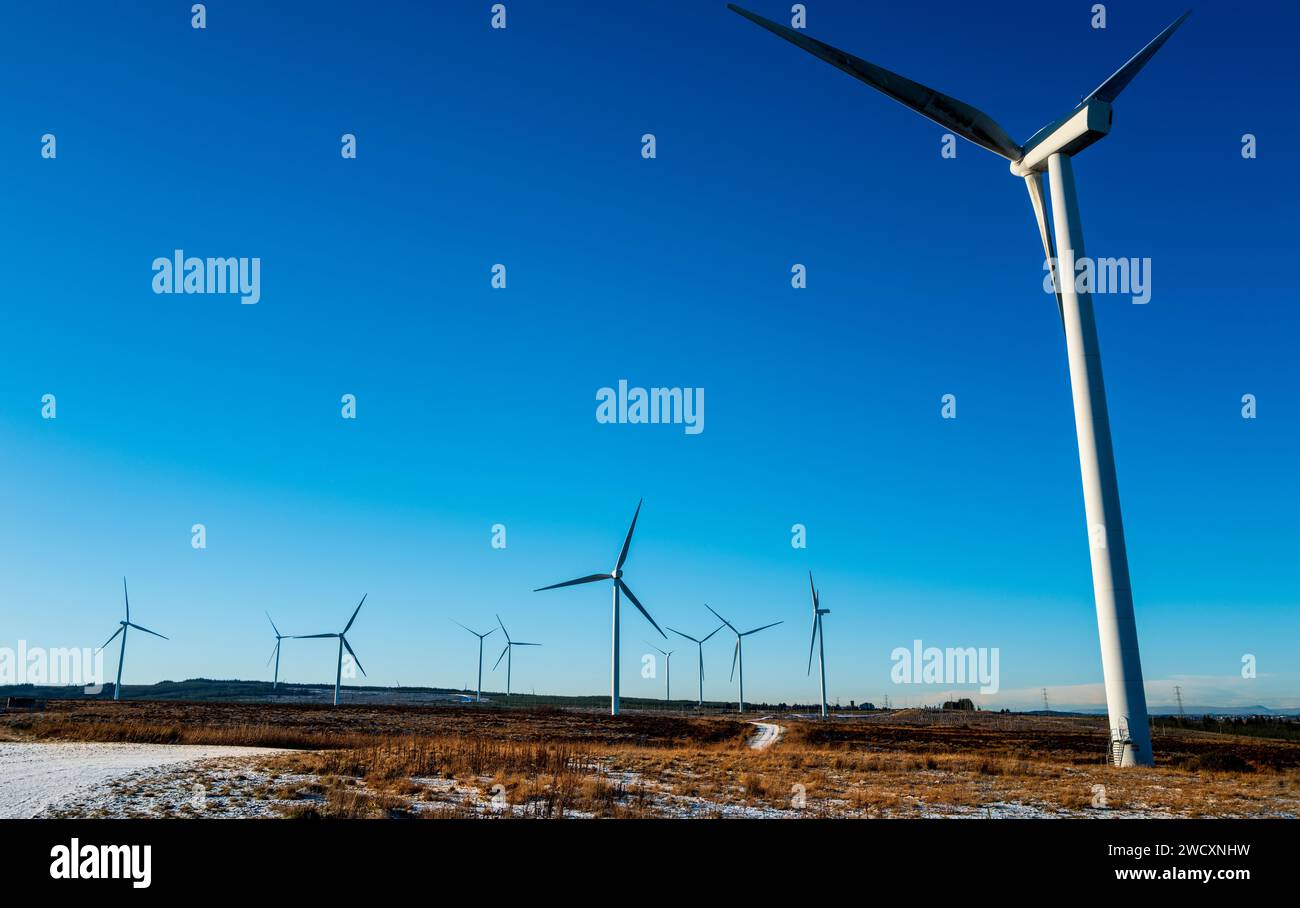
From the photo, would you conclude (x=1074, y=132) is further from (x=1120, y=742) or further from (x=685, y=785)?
(x=685, y=785)

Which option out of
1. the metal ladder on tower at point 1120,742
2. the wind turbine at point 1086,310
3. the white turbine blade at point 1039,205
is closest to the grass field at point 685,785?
the metal ladder on tower at point 1120,742

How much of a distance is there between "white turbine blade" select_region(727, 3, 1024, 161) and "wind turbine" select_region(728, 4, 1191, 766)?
0.04 meters

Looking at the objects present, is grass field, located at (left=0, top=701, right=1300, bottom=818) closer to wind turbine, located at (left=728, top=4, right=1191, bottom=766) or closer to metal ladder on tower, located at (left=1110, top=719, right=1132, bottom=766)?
metal ladder on tower, located at (left=1110, top=719, right=1132, bottom=766)

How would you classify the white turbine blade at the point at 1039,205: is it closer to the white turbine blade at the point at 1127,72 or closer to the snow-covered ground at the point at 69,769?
the white turbine blade at the point at 1127,72

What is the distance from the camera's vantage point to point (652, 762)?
106 ft

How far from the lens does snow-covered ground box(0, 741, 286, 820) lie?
706 inches

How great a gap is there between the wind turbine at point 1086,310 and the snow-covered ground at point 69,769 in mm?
29139

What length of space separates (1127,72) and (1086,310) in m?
11.8

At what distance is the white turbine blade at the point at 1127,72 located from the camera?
35.0m

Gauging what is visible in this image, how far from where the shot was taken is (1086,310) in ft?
105

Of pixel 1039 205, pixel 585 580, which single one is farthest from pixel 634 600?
pixel 1039 205

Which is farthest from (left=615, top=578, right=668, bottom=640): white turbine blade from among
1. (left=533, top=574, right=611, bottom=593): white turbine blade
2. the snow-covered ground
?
the snow-covered ground
